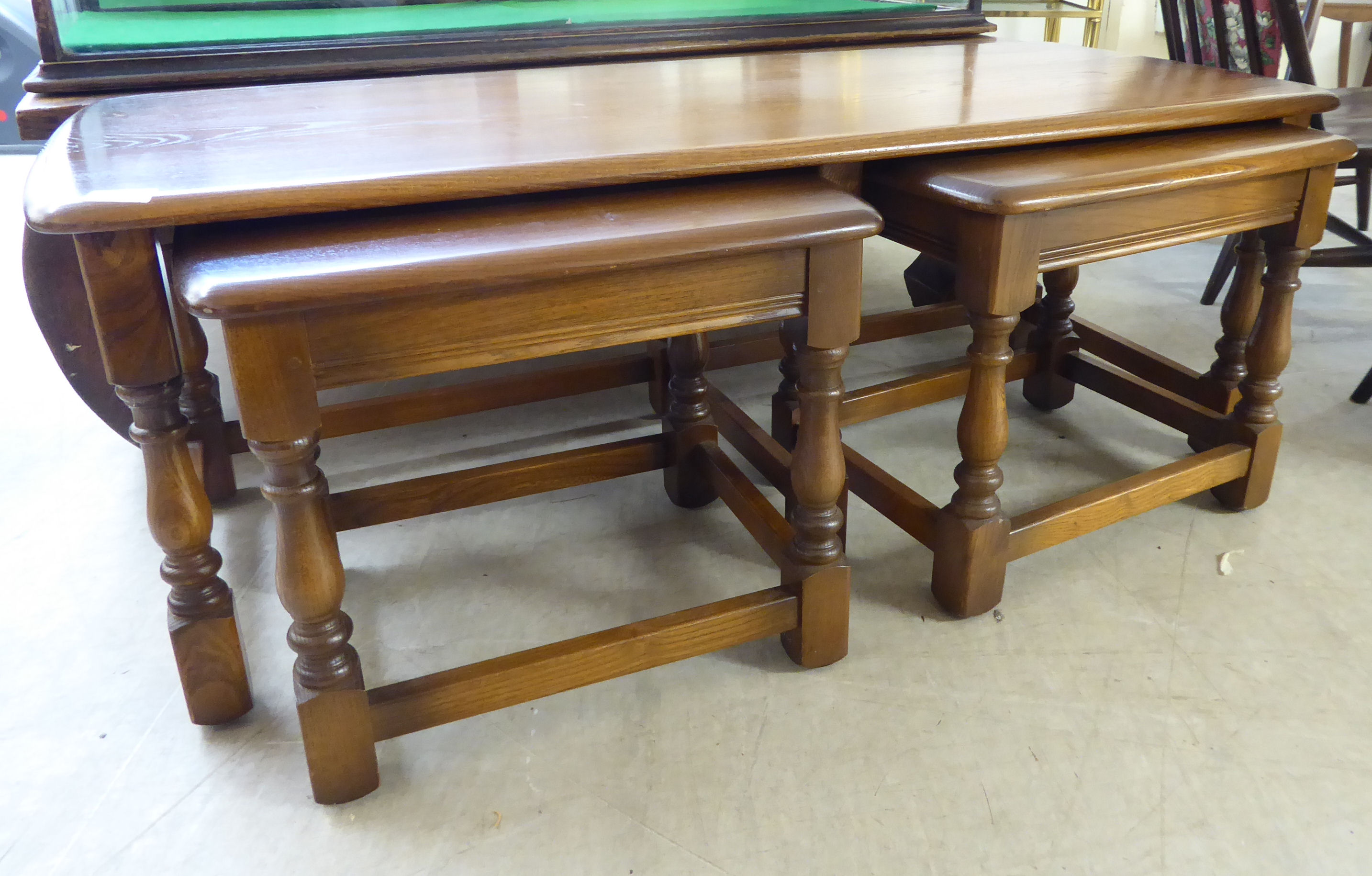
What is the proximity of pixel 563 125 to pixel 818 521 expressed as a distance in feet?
1.84

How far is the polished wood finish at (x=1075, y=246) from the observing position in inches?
44.1

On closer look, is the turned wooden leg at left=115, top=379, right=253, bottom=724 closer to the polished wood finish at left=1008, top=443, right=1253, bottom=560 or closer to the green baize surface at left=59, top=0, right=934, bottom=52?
the green baize surface at left=59, top=0, right=934, bottom=52

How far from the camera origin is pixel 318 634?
100cm

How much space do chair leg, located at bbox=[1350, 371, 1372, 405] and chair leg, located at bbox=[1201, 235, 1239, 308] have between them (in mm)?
524

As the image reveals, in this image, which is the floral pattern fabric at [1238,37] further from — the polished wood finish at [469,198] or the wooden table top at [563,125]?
the polished wood finish at [469,198]

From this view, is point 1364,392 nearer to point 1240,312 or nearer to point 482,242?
point 1240,312

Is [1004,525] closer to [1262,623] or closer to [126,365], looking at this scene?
[1262,623]

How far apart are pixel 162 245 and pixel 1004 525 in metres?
1.03

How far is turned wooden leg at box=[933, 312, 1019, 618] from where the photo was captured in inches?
46.8

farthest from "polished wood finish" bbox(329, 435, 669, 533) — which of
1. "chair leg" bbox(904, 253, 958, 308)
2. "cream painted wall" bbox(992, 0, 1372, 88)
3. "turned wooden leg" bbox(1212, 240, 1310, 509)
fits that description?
"cream painted wall" bbox(992, 0, 1372, 88)

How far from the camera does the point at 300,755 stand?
112 cm

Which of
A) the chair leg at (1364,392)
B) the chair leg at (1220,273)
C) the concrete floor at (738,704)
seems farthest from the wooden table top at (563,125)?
the chair leg at (1220,273)

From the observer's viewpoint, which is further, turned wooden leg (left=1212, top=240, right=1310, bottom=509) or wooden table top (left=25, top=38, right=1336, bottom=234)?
turned wooden leg (left=1212, top=240, right=1310, bottom=509)

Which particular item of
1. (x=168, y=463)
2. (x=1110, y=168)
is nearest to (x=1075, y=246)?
(x=1110, y=168)
